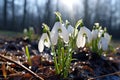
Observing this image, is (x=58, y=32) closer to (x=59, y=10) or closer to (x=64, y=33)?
(x=64, y=33)

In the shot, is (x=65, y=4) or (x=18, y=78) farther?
(x=65, y=4)

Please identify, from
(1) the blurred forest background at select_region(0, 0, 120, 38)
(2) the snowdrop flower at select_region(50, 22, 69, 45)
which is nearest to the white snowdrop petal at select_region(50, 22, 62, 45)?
(2) the snowdrop flower at select_region(50, 22, 69, 45)

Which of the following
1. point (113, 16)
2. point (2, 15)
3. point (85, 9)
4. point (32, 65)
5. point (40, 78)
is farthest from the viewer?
point (113, 16)

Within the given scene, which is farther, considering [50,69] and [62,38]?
[50,69]

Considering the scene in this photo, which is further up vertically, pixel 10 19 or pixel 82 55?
pixel 10 19

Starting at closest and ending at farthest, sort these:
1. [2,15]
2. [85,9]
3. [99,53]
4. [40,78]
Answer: [40,78], [99,53], [2,15], [85,9]

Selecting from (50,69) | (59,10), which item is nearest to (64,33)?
(50,69)

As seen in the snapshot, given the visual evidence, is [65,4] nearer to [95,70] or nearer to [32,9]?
[32,9]

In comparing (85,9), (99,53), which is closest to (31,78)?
(99,53)

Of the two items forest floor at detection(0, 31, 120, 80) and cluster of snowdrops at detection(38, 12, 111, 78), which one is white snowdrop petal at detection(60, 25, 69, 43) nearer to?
cluster of snowdrops at detection(38, 12, 111, 78)
